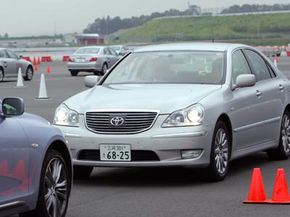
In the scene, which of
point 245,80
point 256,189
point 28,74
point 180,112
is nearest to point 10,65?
point 28,74

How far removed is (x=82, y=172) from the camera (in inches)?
399

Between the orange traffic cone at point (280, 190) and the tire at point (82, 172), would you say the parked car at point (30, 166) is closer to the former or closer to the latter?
the orange traffic cone at point (280, 190)

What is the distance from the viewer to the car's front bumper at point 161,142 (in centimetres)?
936

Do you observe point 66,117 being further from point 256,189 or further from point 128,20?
point 128,20

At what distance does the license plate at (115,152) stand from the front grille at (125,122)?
6.9 inches

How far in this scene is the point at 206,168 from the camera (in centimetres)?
968

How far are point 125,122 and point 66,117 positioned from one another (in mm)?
794

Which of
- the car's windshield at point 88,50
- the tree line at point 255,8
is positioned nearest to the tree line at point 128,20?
the tree line at point 255,8

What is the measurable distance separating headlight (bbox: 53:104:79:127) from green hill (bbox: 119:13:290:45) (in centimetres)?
11318

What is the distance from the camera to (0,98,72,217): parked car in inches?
256

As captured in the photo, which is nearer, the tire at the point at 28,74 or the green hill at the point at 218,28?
the tire at the point at 28,74

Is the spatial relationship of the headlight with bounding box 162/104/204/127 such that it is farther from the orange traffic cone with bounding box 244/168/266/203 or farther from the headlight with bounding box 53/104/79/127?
the orange traffic cone with bounding box 244/168/266/203

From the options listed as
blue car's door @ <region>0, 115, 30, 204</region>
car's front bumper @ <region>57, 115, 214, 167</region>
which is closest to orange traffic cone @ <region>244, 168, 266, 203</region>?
car's front bumper @ <region>57, 115, 214, 167</region>

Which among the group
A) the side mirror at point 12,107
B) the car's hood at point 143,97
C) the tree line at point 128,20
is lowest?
the tree line at point 128,20
